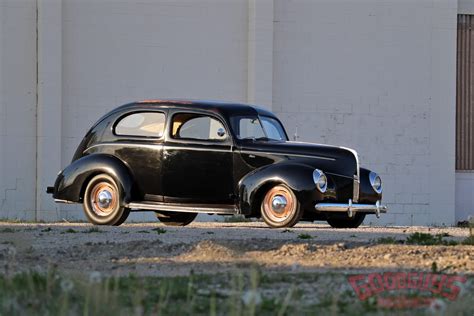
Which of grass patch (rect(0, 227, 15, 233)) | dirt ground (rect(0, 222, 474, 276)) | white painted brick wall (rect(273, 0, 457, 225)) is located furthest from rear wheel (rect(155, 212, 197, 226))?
white painted brick wall (rect(273, 0, 457, 225))

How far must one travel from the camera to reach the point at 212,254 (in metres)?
10.5

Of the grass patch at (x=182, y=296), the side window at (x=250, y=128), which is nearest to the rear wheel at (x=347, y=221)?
the side window at (x=250, y=128)

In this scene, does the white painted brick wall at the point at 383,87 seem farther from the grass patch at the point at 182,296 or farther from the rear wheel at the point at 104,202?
the grass patch at the point at 182,296

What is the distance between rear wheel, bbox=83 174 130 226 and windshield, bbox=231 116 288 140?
5.72 feet

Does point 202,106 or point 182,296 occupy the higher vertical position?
point 202,106

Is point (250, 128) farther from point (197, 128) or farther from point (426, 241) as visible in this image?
point (426, 241)

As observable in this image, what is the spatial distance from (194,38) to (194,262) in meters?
13.0

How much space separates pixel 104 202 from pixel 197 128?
1.56 m

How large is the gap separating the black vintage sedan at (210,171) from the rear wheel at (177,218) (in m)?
1.39

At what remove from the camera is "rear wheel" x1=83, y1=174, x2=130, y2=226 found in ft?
51.2

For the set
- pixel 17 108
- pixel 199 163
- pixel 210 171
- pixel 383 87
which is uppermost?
pixel 383 87

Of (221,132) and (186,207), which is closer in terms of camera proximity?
(186,207)

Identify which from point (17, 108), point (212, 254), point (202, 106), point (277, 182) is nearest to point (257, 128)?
point (202, 106)

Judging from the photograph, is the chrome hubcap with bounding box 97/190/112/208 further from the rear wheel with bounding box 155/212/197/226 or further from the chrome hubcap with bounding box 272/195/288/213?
the chrome hubcap with bounding box 272/195/288/213
